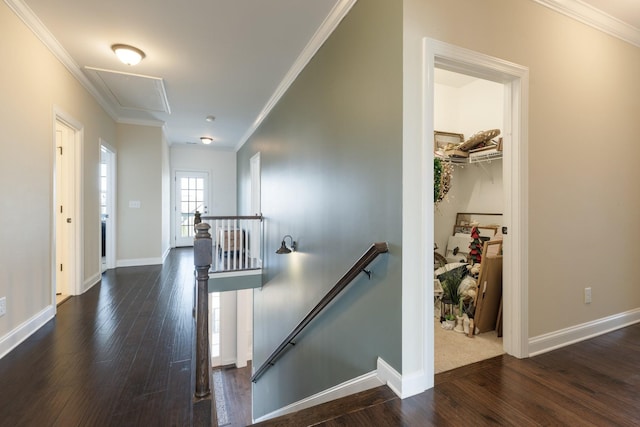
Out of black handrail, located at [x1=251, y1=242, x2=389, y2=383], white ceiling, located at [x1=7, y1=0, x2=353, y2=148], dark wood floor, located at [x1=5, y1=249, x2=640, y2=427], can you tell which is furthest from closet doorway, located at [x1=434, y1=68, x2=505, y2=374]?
white ceiling, located at [x1=7, y1=0, x2=353, y2=148]

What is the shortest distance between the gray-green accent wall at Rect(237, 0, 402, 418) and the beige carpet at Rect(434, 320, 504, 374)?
0.62m

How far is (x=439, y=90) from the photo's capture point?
3.79 m

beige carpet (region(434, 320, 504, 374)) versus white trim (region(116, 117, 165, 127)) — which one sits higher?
white trim (region(116, 117, 165, 127))

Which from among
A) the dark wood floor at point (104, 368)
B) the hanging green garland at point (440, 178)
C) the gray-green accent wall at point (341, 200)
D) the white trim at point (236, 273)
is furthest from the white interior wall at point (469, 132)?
the dark wood floor at point (104, 368)

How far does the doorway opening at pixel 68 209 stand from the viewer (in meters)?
3.45

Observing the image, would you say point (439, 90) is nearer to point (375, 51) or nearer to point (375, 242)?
point (375, 51)

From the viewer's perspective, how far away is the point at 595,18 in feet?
7.70

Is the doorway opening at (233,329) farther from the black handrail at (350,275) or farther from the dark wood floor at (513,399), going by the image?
the dark wood floor at (513,399)

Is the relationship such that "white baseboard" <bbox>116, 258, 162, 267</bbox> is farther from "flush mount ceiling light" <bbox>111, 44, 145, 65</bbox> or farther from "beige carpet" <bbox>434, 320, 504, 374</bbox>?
"beige carpet" <bbox>434, 320, 504, 374</bbox>

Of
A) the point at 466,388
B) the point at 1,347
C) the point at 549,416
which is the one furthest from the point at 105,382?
the point at 549,416

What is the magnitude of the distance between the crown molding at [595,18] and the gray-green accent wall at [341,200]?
1.35m

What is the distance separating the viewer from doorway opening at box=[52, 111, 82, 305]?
3451mm

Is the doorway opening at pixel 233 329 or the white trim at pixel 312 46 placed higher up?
the white trim at pixel 312 46

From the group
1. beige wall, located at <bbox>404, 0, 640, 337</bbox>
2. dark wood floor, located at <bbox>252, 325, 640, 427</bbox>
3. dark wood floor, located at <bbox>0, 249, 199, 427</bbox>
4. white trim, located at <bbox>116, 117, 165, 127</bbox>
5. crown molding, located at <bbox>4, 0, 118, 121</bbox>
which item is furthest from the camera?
white trim, located at <bbox>116, 117, 165, 127</bbox>
